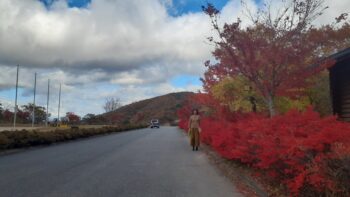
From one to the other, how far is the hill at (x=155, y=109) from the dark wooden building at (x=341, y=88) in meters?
109

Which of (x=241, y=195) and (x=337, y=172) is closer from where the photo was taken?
(x=337, y=172)

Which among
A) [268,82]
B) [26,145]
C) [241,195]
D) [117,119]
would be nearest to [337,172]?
[241,195]

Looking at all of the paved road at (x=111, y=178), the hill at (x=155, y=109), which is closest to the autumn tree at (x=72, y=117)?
the hill at (x=155, y=109)

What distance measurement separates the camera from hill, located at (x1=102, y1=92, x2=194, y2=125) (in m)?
142

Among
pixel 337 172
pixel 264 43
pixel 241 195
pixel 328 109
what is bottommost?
pixel 241 195

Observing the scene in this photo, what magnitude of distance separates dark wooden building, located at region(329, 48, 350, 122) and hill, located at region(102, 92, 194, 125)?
10850 cm

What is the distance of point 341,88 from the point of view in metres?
17.2

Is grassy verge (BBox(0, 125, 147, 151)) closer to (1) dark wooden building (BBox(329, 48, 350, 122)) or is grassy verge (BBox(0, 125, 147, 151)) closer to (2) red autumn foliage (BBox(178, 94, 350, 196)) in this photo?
(2) red autumn foliage (BBox(178, 94, 350, 196))

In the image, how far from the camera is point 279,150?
8.22 meters

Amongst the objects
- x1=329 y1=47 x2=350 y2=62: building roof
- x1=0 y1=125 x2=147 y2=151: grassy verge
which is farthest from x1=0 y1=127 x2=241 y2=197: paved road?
x1=329 y1=47 x2=350 y2=62: building roof

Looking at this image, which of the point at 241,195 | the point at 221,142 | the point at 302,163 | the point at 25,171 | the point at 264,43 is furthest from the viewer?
the point at 264,43

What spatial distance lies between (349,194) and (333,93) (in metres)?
11.6

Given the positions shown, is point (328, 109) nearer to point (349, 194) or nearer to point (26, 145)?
point (26, 145)

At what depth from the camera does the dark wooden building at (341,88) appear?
54.2 ft
